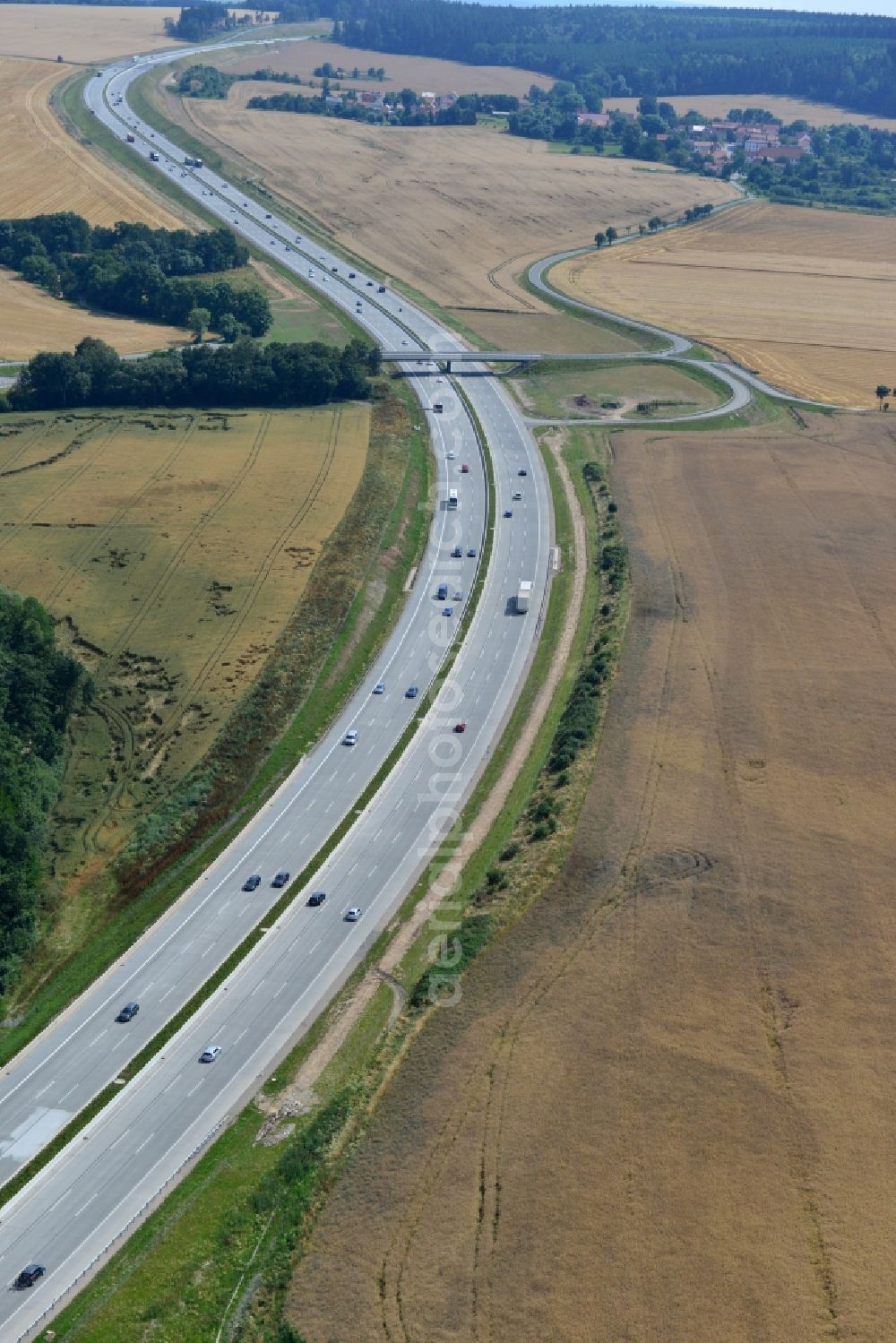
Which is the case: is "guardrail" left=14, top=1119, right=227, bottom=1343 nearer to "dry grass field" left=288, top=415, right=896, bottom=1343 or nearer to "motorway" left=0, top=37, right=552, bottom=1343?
"motorway" left=0, top=37, right=552, bottom=1343

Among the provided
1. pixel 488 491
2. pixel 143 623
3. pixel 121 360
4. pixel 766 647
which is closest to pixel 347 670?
pixel 143 623

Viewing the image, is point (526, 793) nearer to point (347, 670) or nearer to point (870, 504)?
point (347, 670)

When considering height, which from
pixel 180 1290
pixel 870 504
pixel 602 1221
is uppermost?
pixel 870 504

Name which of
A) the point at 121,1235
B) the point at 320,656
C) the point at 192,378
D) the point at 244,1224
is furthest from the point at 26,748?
the point at 192,378

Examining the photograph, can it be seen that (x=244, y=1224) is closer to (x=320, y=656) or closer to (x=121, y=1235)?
(x=121, y=1235)

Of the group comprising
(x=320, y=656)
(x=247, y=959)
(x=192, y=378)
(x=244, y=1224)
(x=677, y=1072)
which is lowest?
(x=244, y=1224)

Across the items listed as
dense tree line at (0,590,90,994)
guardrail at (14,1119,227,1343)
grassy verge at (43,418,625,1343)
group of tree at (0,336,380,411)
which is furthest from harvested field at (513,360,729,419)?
guardrail at (14,1119,227,1343)

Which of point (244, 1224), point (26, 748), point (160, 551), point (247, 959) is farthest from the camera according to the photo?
point (160, 551)
